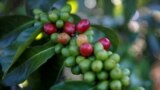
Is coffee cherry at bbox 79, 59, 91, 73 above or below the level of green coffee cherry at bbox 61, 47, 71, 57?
above

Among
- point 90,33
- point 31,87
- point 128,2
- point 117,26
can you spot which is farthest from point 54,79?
point 117,26

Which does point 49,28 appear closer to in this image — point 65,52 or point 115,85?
point 65,52

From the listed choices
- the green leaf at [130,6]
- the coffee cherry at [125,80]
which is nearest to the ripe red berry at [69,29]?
the coffee cherry at [125,80]

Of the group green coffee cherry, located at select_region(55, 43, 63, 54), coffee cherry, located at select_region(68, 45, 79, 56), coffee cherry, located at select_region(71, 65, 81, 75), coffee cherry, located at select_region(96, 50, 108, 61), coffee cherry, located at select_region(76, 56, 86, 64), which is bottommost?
coffee cherry, located at select_region(71, 65, 81, 75)

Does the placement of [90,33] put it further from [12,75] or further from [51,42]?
[12,75]

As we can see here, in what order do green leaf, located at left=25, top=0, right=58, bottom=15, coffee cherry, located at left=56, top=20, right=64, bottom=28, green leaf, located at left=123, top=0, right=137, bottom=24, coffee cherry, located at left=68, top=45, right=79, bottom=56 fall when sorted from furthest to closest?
green leaf, located at left=123, top=0, right=137, bottom=24 → green leaf, located at left=25, top=0, right=58, bottom=15 → coffee cherry, located at left=56, top=20, right=64, bottom=28 → coffee cherry, located at left=68, top=45, right=79, bottom=56

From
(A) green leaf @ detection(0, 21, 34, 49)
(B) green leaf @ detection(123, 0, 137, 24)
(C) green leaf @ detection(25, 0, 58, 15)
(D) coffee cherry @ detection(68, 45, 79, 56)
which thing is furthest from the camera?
(B) green leaf @ detection(123, 0, 137, 24)

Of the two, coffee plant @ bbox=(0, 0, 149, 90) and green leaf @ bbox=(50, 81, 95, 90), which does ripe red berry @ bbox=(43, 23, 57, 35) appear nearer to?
coffee plant @ bbox=(0, 0, 149, 90)

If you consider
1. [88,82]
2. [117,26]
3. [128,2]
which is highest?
[128,2]

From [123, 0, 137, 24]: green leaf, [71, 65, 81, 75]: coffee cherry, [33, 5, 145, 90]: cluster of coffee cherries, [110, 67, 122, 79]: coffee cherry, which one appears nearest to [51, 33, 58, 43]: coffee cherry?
[33, 5, 145, 90]: cluster of coffee cherries
